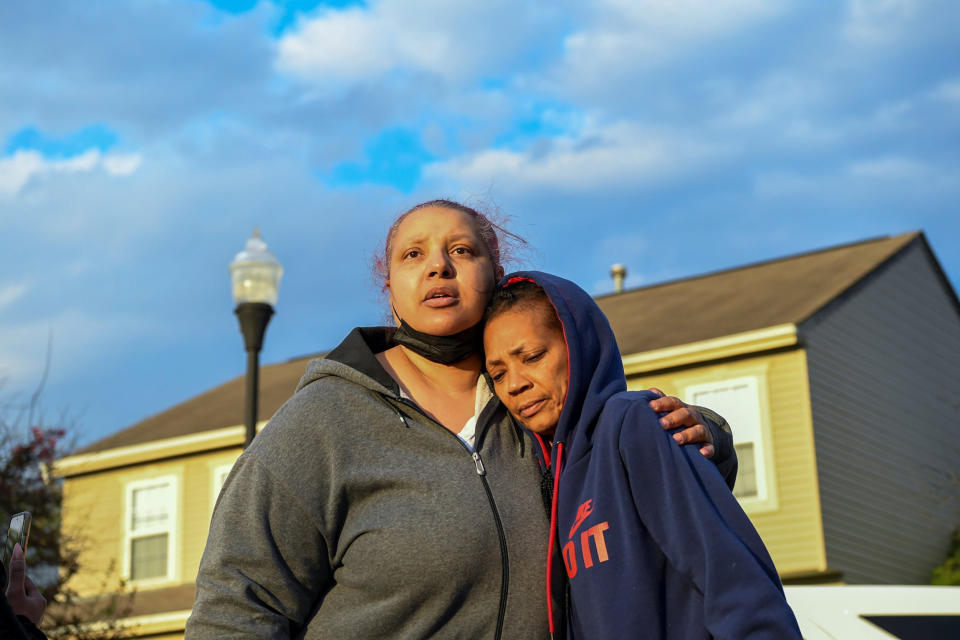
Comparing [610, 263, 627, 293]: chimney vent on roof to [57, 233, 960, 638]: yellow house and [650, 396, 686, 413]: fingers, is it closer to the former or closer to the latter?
[57, 233, 960, 638]: yellow house

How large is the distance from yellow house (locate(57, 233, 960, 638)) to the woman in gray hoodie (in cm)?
1312

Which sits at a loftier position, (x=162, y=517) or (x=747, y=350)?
(x=747, y=350)

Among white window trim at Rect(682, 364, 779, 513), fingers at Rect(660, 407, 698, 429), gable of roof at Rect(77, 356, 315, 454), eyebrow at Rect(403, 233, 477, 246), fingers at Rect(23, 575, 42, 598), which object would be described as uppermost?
gable of roof at Rect(77, 356, 315, 454)

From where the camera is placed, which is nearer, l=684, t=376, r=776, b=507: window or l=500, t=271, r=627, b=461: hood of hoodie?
l=500, t=271, r=627, b=461: hood of hoodie

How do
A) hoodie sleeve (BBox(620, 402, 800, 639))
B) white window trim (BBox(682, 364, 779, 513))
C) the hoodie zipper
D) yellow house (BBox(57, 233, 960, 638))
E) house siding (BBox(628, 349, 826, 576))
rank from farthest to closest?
yellow house (BBox(57, 233, 960, 638)) → white window trim (BBox(682, 364, 779, 513)) → house siding (BBox(628, 349, 826, 576)) → the hoodie zipper → hoodie sleeve (BBox(620, 402, 800, 639))

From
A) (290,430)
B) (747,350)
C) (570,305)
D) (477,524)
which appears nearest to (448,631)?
(477,524)

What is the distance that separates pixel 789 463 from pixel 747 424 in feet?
2.43

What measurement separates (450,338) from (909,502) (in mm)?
16837

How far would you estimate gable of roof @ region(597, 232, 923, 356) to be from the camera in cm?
1662

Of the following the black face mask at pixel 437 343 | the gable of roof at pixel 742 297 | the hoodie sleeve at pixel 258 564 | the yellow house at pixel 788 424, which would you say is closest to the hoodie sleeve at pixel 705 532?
the black face mask at pixel 437 343

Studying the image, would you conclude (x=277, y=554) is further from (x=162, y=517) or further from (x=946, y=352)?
(x=946, y=352)

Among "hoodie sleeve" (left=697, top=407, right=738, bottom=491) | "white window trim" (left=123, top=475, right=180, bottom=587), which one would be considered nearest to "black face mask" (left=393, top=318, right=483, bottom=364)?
"hoodie sleeve" (left=697, top=407, right=738, bottom=491)

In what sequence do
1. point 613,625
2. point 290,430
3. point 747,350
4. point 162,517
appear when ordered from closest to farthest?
point 613,625
point 290,430
point 747,350
point 162,517

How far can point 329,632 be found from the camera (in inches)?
111
